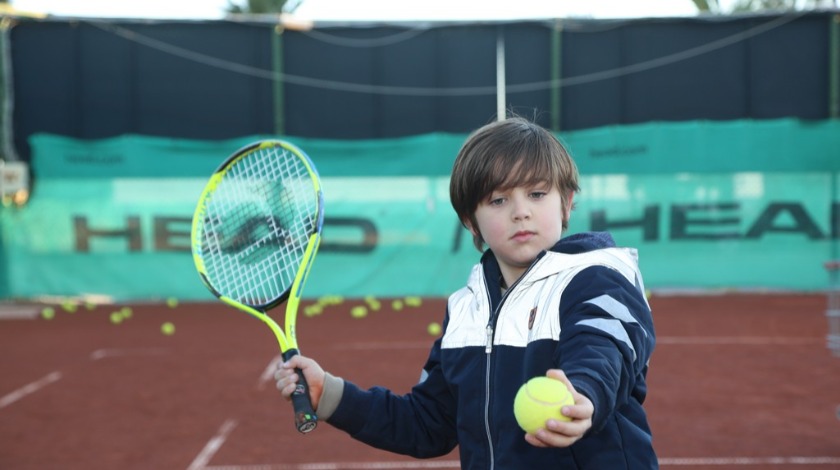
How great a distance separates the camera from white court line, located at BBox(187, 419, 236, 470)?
4770 millimetres

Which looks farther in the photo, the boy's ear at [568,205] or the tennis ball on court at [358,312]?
the tennis ball on court at [358,312]

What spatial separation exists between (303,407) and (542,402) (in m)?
0.77

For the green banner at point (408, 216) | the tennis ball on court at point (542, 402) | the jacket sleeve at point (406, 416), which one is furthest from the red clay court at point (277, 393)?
the tennis ball on court at point (542, 402)

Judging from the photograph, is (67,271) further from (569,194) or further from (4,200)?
(569,194)

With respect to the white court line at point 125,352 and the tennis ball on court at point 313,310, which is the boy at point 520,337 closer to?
the white court line at point 125,352

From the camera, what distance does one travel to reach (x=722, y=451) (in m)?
4.82

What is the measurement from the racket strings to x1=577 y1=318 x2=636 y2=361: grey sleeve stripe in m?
1.10

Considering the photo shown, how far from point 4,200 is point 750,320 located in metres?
9.46

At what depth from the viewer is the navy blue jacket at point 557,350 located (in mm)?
1628

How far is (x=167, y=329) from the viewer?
9688 mm

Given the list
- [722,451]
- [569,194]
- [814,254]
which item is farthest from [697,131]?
[569,194]

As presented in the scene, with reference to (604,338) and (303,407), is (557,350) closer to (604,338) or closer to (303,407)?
(604,338)

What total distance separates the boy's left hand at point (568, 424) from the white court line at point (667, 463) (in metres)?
3.35

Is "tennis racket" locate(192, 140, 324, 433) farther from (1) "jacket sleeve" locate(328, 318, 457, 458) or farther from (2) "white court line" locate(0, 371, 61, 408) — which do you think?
(2) "white court line" locate(0, 371, 61, 408)
